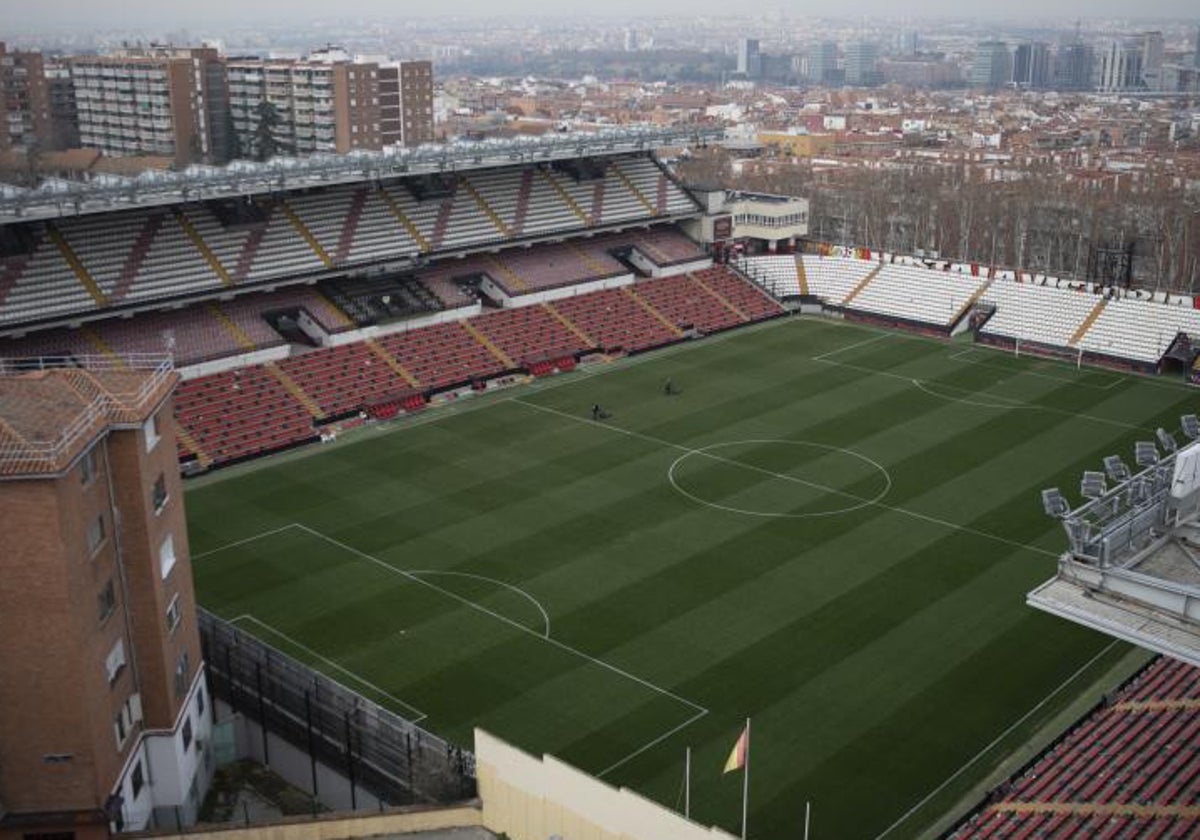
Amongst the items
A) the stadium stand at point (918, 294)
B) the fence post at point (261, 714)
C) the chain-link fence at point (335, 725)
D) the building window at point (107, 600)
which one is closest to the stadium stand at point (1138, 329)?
the stadium stand at point (918, 294)

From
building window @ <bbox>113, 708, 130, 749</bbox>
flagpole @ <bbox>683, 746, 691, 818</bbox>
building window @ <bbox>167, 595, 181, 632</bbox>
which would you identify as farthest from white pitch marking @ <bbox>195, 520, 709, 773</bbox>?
building window @ <bbox>113, 708, 130, 749</bbox>

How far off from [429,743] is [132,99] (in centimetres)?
13221

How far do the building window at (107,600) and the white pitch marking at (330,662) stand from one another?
7457 millimetres

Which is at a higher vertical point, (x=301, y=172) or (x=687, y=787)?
(x=301, y=172)

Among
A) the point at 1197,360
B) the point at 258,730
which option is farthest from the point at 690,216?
the point at 258,730

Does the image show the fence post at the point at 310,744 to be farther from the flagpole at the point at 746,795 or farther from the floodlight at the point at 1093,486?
the floodlight at the point at 1093,486

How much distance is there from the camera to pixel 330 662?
29734 millimetres

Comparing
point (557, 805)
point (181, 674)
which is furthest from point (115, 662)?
point (557, 805)

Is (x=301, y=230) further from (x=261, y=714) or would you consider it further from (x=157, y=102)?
(x=157, y=102)

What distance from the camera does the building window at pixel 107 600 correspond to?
21812 millimetres

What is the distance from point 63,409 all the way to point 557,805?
36.0ft

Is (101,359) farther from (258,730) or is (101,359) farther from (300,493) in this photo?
(258,730)

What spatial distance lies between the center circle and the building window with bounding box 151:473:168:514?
19332 mm

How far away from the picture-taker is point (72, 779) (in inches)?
835
